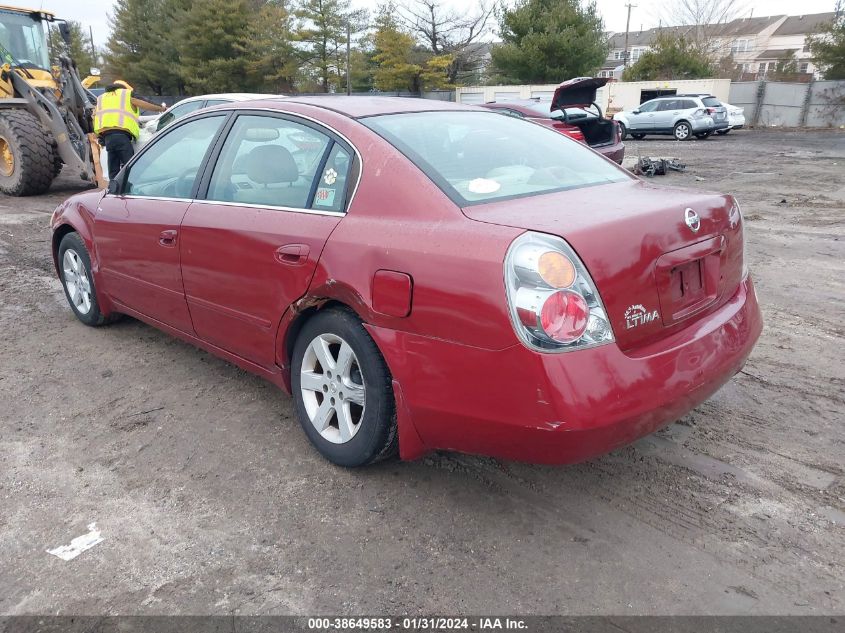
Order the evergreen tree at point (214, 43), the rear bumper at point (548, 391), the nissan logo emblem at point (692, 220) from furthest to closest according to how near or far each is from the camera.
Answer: the evergreen tree at point (214, 43), the nissan logo emblem at point (692, 220), the rear bumper at point (548, 391)

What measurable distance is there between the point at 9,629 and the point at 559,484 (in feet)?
6.85

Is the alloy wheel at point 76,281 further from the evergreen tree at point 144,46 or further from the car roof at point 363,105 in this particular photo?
the evergreen tree at point 144,46

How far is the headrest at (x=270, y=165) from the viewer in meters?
3.22

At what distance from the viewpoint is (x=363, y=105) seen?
335cm

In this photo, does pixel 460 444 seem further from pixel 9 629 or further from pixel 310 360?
pixel 9 629

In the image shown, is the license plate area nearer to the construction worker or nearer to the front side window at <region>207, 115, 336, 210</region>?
the front side window at <region>207, 115, 336, 210</region>

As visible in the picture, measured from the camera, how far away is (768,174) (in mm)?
14250

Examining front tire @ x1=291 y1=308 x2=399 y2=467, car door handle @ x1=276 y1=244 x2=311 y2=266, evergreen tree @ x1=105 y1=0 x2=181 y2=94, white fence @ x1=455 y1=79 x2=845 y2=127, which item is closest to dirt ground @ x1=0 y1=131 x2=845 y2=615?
front tire @ x1=291 y1=308 x2=399 y2=467

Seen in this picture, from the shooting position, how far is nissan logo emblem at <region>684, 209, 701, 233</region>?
8.61ft

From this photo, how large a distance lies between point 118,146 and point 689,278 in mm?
8746

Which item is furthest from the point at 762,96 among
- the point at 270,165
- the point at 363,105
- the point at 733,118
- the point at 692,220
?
the point at 270,165

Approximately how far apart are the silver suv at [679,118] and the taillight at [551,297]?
77.0 ft

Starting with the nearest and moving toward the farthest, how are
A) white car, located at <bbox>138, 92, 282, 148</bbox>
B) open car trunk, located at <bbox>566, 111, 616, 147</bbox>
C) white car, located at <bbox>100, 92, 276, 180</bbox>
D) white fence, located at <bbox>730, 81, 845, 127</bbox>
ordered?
white car, located at <bbox>138, 92, 282, 148</bbox> < white car, located at <bbox>100, 92, 276, 180</bbox> < open car trunk, located at <bbox>566, 111, 616, 147</bbox> < white fence, located at <bbox>730, 81, 845, 127</bbox>

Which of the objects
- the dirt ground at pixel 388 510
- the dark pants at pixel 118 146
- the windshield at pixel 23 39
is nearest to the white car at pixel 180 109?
the dark pants at pixel 118 146
